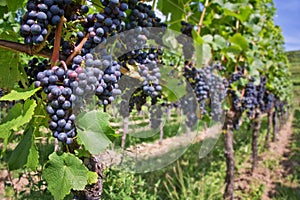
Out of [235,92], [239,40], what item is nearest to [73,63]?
[239,40]

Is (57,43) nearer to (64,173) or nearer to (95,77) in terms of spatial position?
(95,77)

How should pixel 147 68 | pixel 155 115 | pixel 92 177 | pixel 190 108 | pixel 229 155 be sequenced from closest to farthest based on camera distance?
pixel 92 177, pixel 147 68, pixel 155 115, pixel 190 108, pixel 229 155

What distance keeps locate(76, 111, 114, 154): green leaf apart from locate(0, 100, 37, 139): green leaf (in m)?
0.18

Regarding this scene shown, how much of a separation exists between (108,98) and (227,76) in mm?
4275

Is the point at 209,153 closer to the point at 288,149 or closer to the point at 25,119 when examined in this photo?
the point at 288,149

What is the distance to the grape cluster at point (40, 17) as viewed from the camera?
3.78ft

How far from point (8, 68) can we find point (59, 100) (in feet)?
1.74

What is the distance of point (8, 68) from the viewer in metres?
1.54

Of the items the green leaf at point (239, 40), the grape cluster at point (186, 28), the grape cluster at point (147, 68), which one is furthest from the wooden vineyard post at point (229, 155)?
the grape cluster at point (147, 68)

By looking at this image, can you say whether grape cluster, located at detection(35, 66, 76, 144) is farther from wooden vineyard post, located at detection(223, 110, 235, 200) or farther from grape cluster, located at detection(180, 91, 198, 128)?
wooden vineyard post, located at detection(223, 110, 235, 200)

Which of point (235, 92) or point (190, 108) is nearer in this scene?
point (190, 108)

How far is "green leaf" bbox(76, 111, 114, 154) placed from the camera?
1.22 meters

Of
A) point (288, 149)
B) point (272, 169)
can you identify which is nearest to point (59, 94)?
point (272, 169)

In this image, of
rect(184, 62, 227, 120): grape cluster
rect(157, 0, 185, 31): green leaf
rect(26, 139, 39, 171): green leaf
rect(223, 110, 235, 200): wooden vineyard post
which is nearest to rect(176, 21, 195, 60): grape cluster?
rect(184, 62, 227, 120): grape cluster
